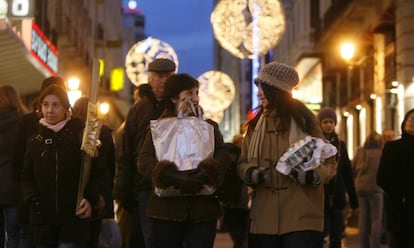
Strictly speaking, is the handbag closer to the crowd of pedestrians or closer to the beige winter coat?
the crowd of pedestrians

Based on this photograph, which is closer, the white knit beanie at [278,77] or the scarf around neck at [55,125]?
the white knit beanie at [278,77]

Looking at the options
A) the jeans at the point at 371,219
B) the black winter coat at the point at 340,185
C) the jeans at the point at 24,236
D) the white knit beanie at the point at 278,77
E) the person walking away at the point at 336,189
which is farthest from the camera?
the jeans at the point at 371,219

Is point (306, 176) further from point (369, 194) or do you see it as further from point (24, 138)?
point (369, 194)

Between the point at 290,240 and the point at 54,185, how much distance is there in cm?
178

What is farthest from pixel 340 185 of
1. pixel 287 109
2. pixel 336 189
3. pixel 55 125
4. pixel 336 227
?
pixel 55 125

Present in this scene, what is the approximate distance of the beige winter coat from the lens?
5.54 m

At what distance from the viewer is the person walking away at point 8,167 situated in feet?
25.1

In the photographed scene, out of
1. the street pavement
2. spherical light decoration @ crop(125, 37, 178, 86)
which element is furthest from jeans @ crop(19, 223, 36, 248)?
spherical light decoration @ crop(125, 37, 178, 86)

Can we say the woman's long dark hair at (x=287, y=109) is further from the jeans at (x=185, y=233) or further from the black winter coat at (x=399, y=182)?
the black winter coat at (x=399, y=182)

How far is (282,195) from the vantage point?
5.61 m

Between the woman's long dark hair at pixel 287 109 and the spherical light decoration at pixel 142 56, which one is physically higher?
the spherical light decoration at pixel 142 56

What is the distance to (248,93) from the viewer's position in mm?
97562

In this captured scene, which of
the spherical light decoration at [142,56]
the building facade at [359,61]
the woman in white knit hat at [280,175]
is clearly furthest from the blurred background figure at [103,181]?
the building facade at [359,61]

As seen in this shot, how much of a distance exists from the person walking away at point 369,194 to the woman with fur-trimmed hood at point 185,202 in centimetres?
678
